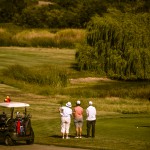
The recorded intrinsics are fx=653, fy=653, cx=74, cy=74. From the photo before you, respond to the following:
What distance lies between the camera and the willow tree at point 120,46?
6944cm

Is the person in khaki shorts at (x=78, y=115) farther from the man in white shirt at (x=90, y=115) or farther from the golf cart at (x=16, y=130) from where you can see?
the golf cart at (x=16, y=130)

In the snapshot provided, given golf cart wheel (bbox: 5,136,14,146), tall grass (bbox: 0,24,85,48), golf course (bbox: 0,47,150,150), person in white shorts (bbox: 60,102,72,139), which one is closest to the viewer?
golf cart wheel (bbox: 5,136,14,146)

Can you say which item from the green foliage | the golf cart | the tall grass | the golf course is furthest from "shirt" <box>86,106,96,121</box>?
the tall grass

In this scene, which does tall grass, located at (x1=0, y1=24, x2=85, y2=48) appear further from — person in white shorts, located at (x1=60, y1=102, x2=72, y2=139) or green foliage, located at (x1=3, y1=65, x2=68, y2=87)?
person in white shorts, located at (x1=60, y1=102, x2=72, y2=139)

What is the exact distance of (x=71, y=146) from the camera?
26844 millimetres

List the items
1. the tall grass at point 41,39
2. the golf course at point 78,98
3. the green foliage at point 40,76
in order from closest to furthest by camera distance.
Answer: the golf course at point 78,98 < the green foliage at point 40,76 < the tall grass at point 41,39

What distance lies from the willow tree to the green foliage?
310 inches

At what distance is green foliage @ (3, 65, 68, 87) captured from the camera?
204 feet

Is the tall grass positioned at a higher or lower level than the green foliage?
higher

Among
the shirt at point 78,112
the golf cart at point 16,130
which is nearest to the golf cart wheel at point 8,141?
the golf cart at point 16,130

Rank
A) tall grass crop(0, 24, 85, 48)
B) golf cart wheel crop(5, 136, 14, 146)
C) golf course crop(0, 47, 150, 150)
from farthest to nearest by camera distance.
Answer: tall grass crop(0, 24, 85, 48) → golf course crop(0, 47, 150, 150) → golf cart wheel crop(5, 136, 14, 146)

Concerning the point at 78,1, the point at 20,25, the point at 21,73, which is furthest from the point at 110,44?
the point at 78,1

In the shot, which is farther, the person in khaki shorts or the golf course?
the golf course

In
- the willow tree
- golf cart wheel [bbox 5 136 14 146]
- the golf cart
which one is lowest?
golf cart wheel [bbox 5 136 14 146]
